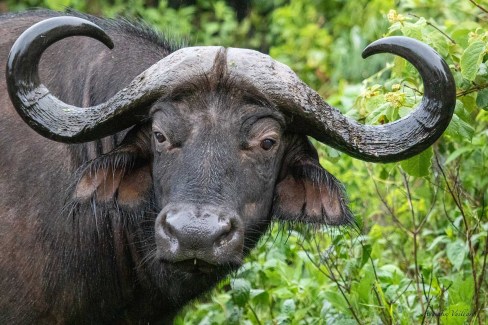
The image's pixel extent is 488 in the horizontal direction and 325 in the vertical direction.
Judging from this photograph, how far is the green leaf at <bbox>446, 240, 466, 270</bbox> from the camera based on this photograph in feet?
22.0

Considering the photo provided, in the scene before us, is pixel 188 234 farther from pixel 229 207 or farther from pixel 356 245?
pixel 356 245

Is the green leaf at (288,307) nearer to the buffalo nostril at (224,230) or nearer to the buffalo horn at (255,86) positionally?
the buffalo horn at (255,86)

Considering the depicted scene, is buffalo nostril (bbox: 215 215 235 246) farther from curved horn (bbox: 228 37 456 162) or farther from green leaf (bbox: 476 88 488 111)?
green leaf (bbox: 476 88 488 111)

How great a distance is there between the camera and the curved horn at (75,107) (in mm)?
5468

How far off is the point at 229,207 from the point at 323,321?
1.58m

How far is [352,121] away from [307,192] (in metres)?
0.48

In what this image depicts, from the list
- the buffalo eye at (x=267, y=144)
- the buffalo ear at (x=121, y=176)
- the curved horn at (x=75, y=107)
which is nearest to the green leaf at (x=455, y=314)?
the buffalo eye at (x=267, y=144)

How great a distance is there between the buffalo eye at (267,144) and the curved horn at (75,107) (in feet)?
1.47

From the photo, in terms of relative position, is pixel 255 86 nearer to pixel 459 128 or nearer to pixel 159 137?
pixel 159 137

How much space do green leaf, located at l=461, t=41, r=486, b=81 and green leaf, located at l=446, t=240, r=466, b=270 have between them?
52.1 inches

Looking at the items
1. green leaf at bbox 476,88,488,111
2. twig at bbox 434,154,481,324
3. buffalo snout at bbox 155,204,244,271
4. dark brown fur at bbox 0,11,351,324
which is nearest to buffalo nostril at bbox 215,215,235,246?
buffalo snout at bbox 155,204,244,271

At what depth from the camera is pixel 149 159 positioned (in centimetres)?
601

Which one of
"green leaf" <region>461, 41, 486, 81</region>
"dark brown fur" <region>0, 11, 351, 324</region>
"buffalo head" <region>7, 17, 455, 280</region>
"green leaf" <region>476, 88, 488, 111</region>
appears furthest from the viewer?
"green leaf" <region>476, 88, 488, 111</region>

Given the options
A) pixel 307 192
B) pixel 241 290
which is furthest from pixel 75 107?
pixel 241 290
